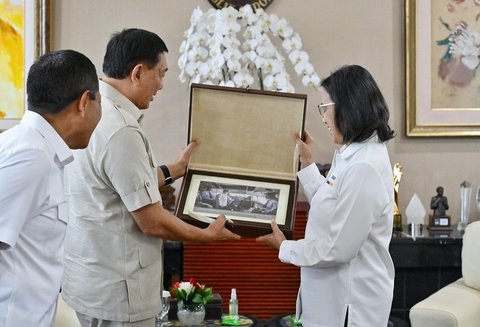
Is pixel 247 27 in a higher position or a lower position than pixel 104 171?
higher

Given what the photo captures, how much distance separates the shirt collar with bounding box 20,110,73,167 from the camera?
1.76 m

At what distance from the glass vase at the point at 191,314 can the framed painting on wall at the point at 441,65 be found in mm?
1812

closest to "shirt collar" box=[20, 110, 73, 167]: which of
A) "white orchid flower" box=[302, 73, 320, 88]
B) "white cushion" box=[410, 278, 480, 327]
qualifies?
"white cushion" box=[410, 278, 480, 327]

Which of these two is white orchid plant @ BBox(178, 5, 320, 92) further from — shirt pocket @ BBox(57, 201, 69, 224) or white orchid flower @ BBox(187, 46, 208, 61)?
shirt pocket @ BBox(57, 201, 69, 224)

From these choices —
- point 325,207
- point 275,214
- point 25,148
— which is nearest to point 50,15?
point 275,214

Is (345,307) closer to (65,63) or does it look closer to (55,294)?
(55,294)

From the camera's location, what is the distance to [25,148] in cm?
167

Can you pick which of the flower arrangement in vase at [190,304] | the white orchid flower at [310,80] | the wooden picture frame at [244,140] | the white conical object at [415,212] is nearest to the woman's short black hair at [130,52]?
the wooden picture frame at [244,140]

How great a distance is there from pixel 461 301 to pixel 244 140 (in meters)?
1.43

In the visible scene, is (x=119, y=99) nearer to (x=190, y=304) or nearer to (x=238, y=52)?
(x=190, y=304)

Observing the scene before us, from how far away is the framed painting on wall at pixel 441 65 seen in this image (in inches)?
180

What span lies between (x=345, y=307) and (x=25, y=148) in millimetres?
1213

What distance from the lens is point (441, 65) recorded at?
4.59 m

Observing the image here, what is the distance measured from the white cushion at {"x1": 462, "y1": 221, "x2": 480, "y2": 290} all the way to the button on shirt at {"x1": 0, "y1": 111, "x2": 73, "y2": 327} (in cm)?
267
